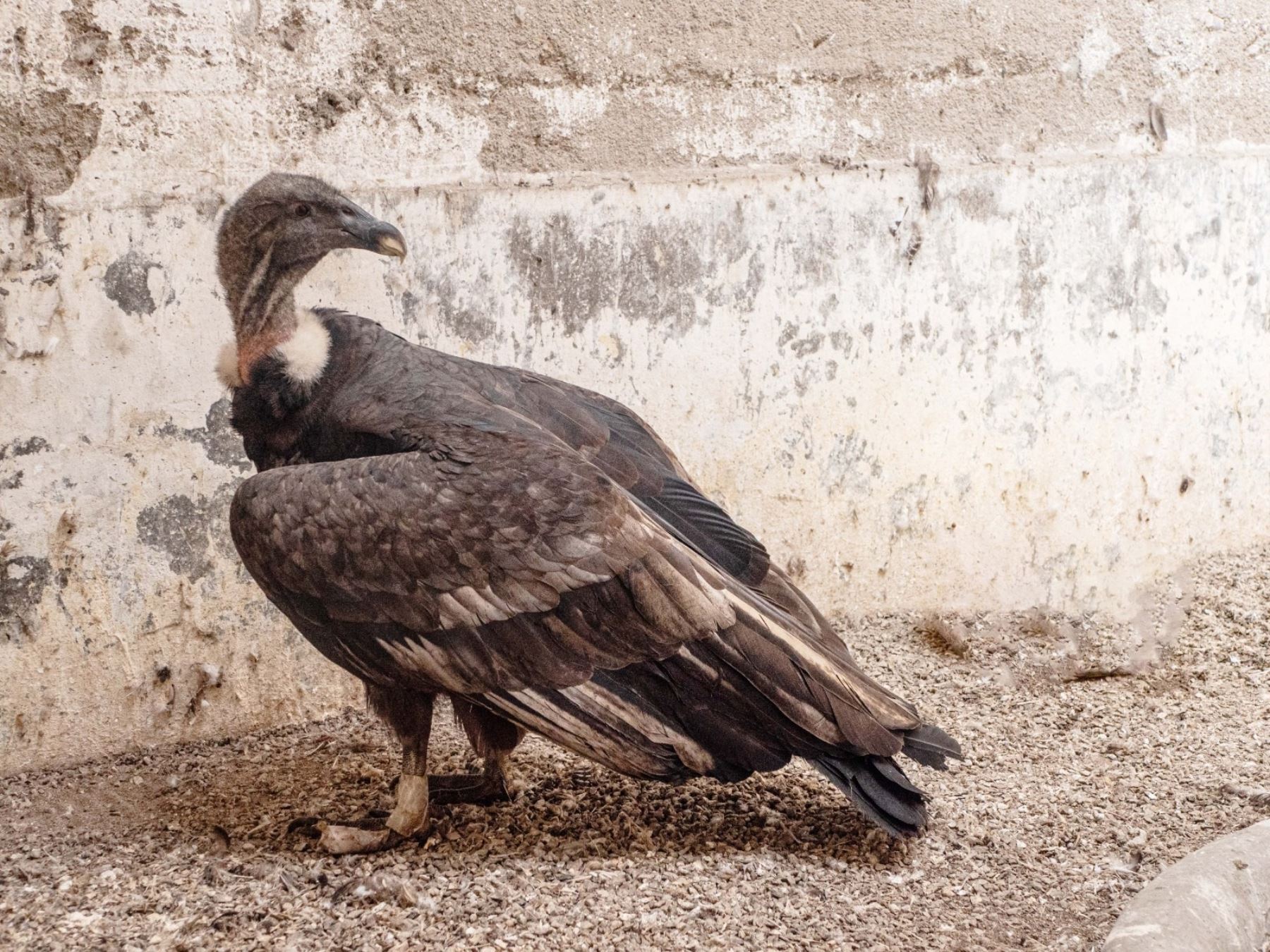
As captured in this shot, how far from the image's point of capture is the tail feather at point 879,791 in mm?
2625

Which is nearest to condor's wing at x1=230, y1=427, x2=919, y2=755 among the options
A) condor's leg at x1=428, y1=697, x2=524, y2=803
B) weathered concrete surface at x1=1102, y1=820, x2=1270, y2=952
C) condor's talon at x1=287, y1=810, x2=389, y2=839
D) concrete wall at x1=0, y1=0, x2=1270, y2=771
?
condor's leg at x1=428, y1=697, x2=524, y2=803

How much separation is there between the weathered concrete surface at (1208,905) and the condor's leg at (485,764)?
51.5 inches

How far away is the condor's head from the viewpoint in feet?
8.89

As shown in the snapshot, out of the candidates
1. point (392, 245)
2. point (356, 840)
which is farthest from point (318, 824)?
point (392, 245)

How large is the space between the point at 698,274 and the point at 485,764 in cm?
155

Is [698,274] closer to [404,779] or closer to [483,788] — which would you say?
[483,788]

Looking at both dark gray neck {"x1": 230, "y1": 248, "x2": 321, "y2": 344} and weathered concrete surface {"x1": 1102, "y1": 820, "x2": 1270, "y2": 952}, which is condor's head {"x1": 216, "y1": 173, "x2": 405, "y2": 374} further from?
weathered concrete surface {"x1": 1102, "y1": 820, "x2": 1270, "y2": 952}

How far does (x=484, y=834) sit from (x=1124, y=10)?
10.6 feet

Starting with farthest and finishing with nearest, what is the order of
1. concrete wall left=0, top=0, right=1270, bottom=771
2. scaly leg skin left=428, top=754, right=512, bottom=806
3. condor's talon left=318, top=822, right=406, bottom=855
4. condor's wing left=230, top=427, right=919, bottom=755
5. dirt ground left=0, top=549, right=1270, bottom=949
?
concrete wall left=0, top=0, right=1270, bottom=771, scaly leg skin left=428, top=754, right=512, bottom=806, condor's talon left=318, top=822, right=406, bottom=855, condor's wing left=230, top=427, right=919, bottom=755, dirt ground left=0, top=549, right=1270, bottom=949

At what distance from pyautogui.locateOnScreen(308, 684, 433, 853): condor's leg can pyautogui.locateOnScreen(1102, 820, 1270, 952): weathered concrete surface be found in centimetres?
137

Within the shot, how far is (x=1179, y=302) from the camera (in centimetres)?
424

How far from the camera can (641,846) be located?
2.66 metres

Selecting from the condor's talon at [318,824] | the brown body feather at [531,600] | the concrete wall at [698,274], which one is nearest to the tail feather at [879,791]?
the brown body feather at [531,600]

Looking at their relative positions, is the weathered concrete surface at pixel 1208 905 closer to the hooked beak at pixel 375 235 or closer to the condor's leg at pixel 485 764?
the condor's leg at pixel 485 764
